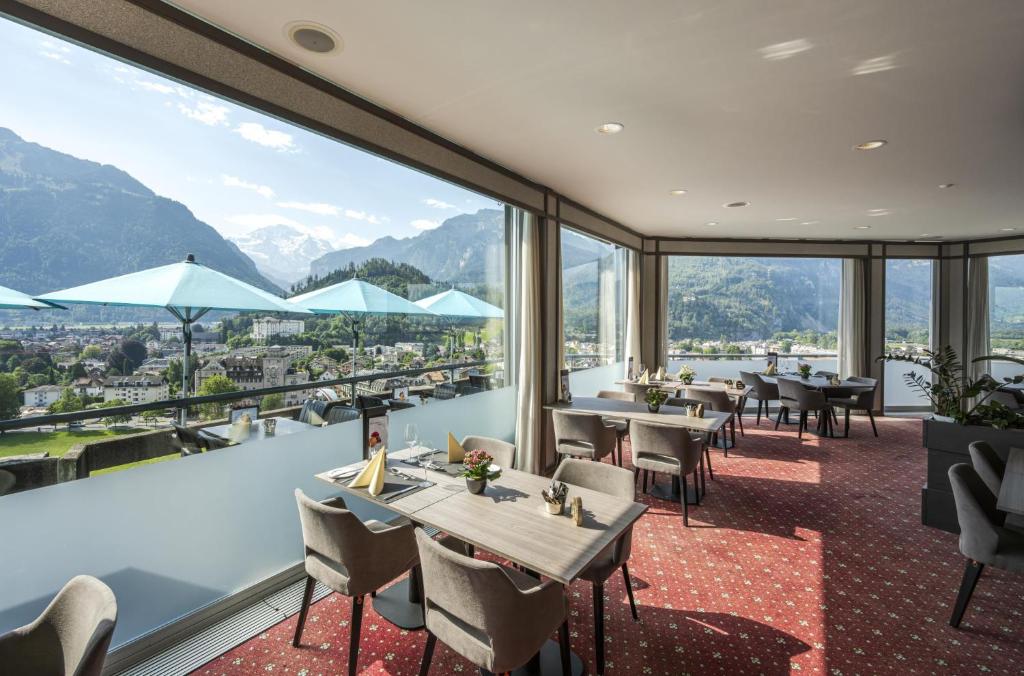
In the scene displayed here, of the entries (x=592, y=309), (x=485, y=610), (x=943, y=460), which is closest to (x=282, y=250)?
(x=485, y=610)

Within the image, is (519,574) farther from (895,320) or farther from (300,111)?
(895,320)

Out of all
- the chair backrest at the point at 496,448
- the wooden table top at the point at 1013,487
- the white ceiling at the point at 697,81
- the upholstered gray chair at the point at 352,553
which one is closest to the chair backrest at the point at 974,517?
the wooden table top at the point at 1013,487

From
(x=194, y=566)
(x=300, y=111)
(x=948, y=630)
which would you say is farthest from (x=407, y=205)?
(x=948, y=630)

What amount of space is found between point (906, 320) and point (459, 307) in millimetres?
8283

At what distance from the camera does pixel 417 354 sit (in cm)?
369

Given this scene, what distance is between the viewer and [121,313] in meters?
2.07

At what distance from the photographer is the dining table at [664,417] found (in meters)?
3.93

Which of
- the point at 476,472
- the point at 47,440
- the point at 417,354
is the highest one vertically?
the point at 417,354

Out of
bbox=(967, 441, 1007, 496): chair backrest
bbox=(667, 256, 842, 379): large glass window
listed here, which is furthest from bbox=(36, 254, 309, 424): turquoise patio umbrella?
bbox=(667, 256, 842, 379): large glass window

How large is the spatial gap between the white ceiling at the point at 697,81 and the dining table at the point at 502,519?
2.20 m

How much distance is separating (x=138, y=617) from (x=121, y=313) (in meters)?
1.37

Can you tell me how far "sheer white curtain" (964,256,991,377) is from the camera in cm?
765

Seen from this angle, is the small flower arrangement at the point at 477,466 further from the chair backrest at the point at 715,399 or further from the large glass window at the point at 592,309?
the chair backrest at the point at 715,399

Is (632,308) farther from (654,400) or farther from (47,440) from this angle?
(47,440)
